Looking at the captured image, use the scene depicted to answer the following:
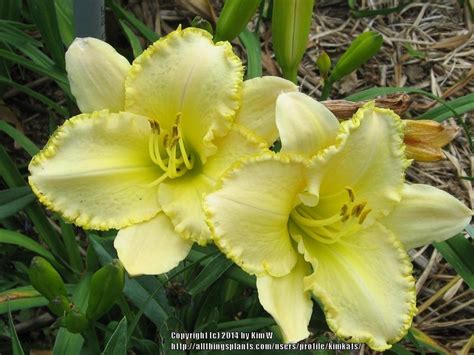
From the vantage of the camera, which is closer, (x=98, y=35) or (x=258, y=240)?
(x=258, y=240)

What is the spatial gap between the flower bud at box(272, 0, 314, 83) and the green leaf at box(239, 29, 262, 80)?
13.1 inches

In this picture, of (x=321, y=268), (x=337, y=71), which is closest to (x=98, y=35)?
(x=337, y=71)

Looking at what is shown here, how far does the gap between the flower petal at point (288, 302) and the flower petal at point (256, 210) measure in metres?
0.01

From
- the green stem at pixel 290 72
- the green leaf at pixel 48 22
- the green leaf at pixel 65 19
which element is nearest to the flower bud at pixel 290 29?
the green stem at pixel 290 72

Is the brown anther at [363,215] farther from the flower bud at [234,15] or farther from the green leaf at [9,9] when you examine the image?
the green leaf at [9,9]

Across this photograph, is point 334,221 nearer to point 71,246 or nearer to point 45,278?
point 45,278

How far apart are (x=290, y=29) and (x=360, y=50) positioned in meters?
0.13

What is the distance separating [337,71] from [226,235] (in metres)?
0.38

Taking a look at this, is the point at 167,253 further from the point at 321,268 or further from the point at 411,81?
the point at 411,81

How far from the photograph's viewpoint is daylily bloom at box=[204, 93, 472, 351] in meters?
0.63

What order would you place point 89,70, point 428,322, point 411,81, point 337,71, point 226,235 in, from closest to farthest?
1. point 226,235
2. point 89,70
3. point 337,71
4. point 428,322
5. point 411,81

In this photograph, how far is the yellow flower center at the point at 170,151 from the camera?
0.72 m

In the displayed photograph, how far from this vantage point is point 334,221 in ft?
2.22

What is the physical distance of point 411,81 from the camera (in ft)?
4.69
